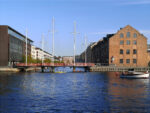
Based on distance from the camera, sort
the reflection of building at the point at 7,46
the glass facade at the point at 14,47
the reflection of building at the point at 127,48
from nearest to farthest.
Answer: the reflection of building at the point at 127,48 < the reflection of building at the point at 7,46 < the glass facade at the point at 14,47

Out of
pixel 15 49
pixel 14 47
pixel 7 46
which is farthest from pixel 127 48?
pixel 15 49

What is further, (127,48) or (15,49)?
(15,49)

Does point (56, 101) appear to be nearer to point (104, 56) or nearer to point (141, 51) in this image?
point (141, 51)

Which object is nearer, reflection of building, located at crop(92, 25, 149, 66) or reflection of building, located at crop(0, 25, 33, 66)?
reflection of building, located at crop(92, 25, 149, 66)

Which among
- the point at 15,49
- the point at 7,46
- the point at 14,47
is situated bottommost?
the point at 15,49

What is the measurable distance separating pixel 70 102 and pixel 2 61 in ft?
339

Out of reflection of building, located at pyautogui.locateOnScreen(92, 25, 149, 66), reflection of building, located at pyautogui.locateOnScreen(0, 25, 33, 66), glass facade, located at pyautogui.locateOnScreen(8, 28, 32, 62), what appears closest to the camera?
reflection of building, located at pyautogui.locateOnScreen(92, 25, 149, 66)

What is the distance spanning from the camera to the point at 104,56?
144 metres

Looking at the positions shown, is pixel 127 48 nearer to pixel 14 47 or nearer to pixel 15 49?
pixel 14 47

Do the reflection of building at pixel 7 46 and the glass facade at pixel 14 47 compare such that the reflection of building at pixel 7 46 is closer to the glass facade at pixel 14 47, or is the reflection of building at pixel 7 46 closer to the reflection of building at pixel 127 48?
the glass facade at pixel 14 47

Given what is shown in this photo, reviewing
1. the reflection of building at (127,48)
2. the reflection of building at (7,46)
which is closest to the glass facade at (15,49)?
the reflection of building at (7,46)

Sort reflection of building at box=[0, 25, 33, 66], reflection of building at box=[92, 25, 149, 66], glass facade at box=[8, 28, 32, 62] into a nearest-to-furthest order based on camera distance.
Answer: reflection of building at box=[92, 25, 149, 66] < reflection of building at box=[0, 25, 33, 66] < glass facade at box=[8, 28, 32, 62]

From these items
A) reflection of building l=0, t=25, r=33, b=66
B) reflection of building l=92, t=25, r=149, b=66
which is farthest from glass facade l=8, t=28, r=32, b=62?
reflection of building l=92, t=25, r=149, b=66

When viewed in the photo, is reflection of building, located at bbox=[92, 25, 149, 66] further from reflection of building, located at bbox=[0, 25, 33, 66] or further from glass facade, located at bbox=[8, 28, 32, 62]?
glass facade, located at bbox=[8, 28, 32, 62]
